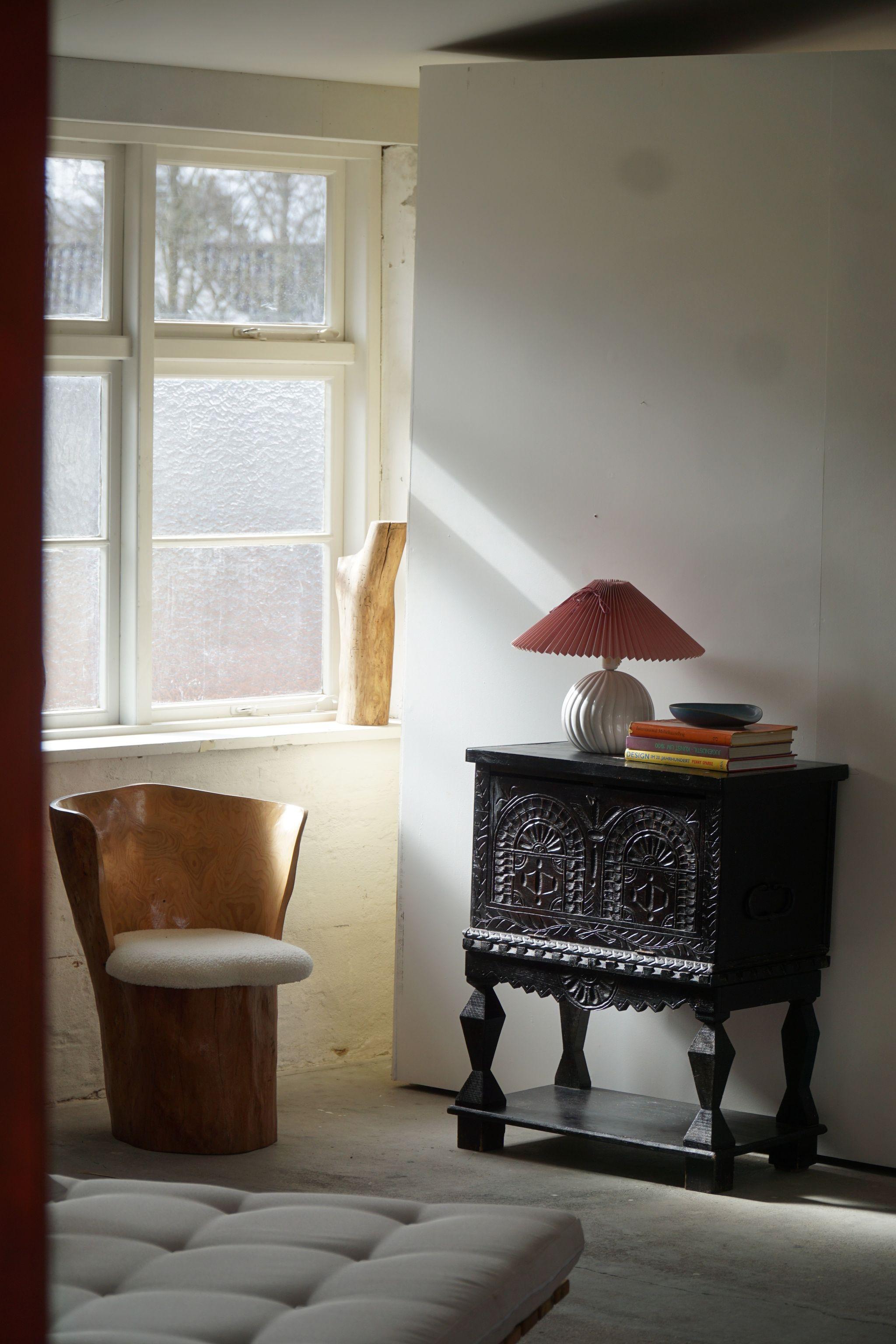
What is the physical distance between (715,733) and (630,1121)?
1.06 m

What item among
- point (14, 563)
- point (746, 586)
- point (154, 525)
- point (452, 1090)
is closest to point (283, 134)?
point (154, 525)

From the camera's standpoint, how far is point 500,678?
4672mm

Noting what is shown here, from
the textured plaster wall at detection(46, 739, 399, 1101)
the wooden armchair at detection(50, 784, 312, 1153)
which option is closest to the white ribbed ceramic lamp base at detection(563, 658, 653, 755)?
the wooden armchair at detection(50, 784, 312, 1153)

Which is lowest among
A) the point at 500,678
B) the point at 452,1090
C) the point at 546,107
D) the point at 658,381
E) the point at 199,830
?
the point at 452,1090

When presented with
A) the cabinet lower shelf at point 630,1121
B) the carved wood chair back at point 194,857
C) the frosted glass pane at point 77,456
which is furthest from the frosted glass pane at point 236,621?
the cabinet lower shelf at point 630,1121

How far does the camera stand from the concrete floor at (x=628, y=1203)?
3191 mm

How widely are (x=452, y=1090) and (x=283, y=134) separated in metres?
3.00

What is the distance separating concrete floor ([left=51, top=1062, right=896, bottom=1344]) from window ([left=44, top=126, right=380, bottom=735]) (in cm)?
133

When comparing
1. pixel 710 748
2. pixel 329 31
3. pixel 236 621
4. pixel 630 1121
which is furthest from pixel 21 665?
pixel 236 621

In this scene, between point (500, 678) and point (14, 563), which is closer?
point (14, 563)

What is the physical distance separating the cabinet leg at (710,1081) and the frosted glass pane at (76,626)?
219cm

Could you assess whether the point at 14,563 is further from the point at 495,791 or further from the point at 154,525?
the point at 154,525

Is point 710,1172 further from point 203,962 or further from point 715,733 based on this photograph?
point 203,962

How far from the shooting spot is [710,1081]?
387cm
